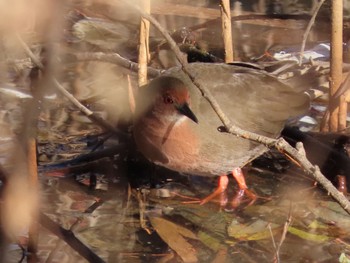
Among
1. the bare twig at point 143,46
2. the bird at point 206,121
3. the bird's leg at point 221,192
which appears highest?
the bare twig at point 143,46

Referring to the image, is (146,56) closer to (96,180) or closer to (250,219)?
(96,180)

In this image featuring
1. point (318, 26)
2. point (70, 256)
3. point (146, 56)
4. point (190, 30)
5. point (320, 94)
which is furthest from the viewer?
point (318, 26)

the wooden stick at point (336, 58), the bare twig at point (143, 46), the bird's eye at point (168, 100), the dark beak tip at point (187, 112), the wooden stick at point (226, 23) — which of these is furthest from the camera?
the wooden stick at point (226, 23)

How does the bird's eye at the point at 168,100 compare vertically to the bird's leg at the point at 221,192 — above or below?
above

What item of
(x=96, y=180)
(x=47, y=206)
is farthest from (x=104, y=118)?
(x=47, y=206)

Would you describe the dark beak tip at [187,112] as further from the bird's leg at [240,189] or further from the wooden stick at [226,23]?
the wooden stick at [226,23]

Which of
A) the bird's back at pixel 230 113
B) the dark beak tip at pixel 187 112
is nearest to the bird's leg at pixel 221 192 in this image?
the bird's back at pixel 230 113

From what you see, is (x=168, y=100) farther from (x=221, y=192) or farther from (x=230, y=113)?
(x=221, y=192)

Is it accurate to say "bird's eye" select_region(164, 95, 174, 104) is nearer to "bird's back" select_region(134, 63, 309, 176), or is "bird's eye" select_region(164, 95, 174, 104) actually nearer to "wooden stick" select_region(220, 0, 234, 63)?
"bird's back" select_region(134, 63, 309, 176)
